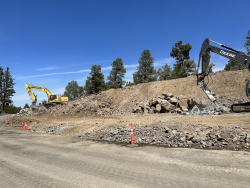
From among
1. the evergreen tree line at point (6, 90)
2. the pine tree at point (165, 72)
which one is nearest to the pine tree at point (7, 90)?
the evergreen tree line at point (6, 90)

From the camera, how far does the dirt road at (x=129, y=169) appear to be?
4.13 m

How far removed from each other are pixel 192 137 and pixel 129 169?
4.46m

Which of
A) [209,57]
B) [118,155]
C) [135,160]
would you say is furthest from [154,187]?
[209,57]

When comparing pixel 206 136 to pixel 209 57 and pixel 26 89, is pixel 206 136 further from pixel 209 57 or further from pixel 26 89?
pixel 26 89

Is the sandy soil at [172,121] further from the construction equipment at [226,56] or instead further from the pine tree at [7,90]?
the pine tree at [7,90]

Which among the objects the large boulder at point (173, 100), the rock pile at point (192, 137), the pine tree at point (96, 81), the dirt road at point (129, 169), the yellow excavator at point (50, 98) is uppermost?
the pine tree at point (96, 81)

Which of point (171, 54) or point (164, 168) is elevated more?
point (171, 54)

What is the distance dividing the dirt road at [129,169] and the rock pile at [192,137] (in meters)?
1.12

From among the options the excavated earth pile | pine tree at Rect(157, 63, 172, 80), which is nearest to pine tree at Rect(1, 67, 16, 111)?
the excavated earth pile

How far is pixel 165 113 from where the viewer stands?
18.6 meters

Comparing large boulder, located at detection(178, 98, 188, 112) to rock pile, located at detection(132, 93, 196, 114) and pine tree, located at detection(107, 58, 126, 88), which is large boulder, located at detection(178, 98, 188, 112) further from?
pine tree, located at detection(107, 58, 126, 88)

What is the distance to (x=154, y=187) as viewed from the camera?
382 centimetres

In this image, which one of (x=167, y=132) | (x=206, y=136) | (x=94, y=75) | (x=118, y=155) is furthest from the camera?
(x=94, y=75)

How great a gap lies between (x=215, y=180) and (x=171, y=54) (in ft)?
135
